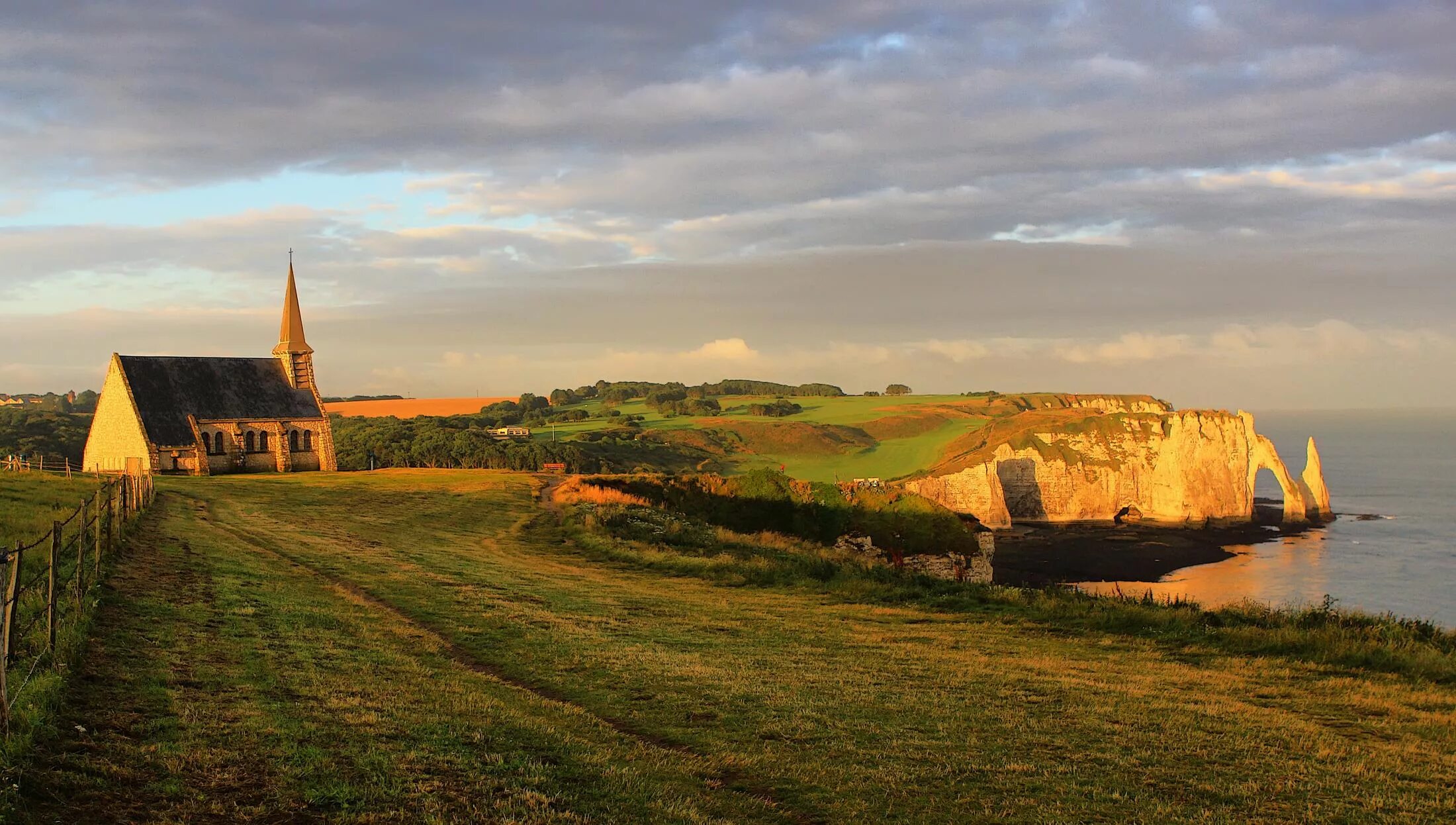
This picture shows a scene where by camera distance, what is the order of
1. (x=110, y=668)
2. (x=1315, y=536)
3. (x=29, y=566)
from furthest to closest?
1. (x=1315, y=536)
2. (x=29, y=566)
3. (x=110, y=668)

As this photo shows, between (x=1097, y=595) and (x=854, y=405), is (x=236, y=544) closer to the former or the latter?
(x=1097, y=595)

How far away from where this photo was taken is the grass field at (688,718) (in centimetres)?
846

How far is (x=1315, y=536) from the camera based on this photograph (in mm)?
89000

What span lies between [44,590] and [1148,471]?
10953 cm

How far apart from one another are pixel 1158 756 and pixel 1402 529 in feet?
352

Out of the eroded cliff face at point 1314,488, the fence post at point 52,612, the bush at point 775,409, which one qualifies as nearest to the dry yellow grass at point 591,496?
the fence post at point 52,612

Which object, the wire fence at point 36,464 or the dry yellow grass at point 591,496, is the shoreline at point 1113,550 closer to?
the dry yellow grass at point 591,496

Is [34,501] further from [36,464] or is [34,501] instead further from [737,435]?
[737,435]

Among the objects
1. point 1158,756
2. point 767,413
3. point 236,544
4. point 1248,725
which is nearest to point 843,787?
point 1158,756

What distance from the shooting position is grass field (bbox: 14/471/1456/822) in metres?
8.46

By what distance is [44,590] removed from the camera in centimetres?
1508

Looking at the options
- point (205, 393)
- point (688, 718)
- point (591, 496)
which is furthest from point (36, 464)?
point (688, 718)

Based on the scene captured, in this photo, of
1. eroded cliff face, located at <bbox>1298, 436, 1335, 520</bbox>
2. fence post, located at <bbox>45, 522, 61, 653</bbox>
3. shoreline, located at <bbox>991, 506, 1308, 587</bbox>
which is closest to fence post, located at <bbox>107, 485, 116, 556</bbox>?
fence post, located at <bbox>45, 522, 61, 653</bbox>

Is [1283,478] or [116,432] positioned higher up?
[116,432]
